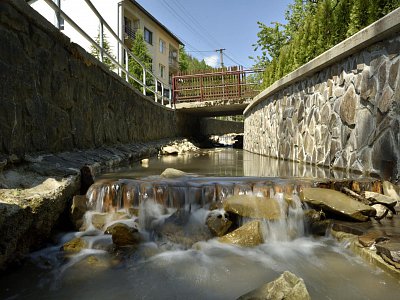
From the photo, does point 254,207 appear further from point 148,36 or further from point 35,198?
point 148,36

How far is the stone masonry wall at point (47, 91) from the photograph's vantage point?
12.1 ft

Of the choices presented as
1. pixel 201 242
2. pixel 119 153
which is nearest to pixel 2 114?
pixel 201 242

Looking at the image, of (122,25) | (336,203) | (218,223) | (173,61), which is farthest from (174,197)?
(173,61)

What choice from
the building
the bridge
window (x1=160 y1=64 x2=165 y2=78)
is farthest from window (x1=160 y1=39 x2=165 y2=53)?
the bridge

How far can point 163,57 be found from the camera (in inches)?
1305

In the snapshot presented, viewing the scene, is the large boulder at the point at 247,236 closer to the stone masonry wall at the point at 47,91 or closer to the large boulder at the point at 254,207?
the large boulder at the point at 254,207

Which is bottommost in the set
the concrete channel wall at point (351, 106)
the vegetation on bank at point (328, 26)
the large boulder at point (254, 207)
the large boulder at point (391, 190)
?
the large boulder at point (254, 207)

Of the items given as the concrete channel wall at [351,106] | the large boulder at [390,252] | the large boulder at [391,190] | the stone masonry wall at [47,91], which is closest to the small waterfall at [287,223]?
the large boulder at [390,252]

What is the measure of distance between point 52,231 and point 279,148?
722cm

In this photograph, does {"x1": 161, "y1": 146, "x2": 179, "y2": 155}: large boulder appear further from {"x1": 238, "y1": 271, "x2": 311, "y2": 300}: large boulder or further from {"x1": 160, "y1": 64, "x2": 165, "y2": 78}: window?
{"x1": 160, "y1": 64, "x2": 165, "y2": 78}: window

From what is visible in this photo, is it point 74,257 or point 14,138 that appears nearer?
point 74,257

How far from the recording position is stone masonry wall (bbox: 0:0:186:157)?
3674mm

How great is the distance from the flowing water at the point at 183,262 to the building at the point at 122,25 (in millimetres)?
17192

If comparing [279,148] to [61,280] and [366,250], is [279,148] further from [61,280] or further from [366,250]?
[61,280]
